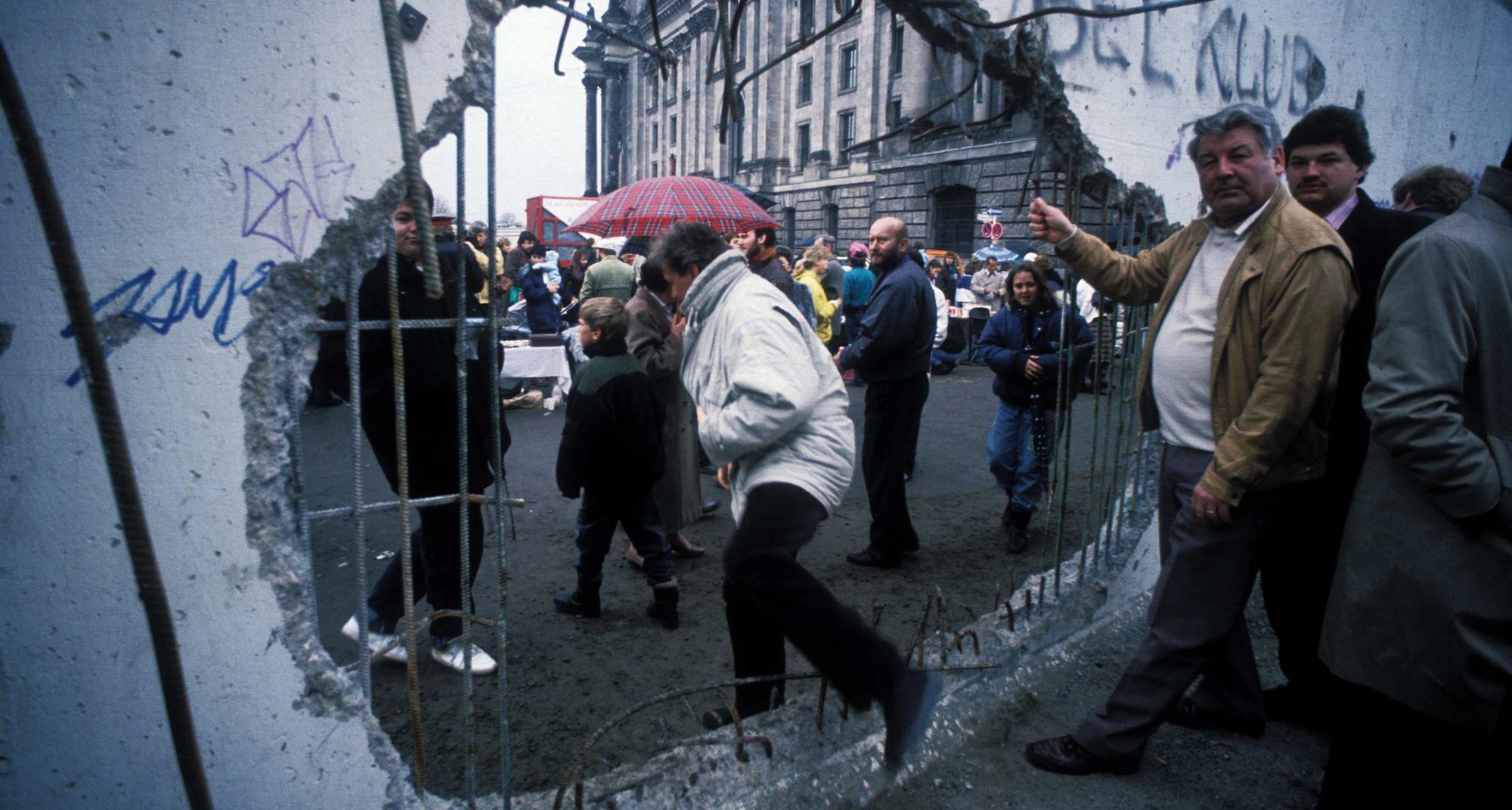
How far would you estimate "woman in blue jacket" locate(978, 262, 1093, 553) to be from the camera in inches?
201

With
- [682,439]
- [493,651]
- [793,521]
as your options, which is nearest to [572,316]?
[682,439]

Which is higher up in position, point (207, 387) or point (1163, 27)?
point (1163, 27)

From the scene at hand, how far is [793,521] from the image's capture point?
2605 mm

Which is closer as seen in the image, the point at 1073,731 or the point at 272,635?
the point at 272,635

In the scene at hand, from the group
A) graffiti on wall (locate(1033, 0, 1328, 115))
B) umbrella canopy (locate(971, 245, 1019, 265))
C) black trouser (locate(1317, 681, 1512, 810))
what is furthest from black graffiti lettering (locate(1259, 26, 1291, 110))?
umbrella canopy (locate(971, 245, 1019, 265))

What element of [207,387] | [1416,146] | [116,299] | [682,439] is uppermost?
[1416,146]

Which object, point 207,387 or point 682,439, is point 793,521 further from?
point 682,439

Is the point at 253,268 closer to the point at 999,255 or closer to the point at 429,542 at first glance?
the point at 429,542

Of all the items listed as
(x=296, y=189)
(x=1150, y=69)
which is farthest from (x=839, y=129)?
(x=296, y=189)

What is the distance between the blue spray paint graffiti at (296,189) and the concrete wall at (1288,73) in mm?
2564

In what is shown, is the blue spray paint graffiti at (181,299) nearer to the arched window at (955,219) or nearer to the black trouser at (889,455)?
the black trouser at (889,455)

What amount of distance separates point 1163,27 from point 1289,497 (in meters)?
2.32

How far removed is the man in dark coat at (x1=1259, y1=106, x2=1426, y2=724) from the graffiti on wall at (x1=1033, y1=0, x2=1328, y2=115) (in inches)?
34.1

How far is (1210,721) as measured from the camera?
3.14 meters
